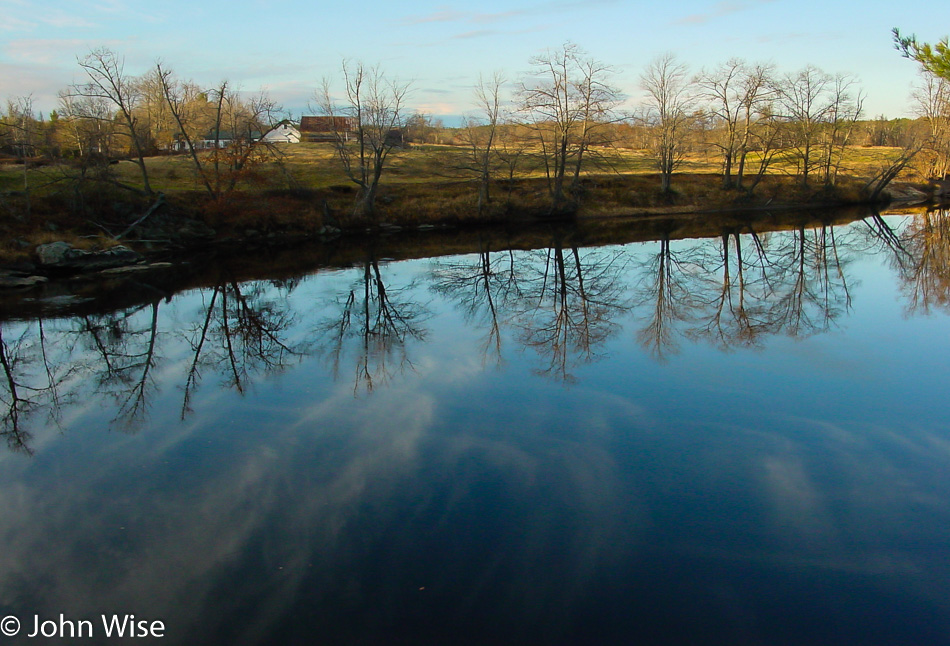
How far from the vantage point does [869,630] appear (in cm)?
695

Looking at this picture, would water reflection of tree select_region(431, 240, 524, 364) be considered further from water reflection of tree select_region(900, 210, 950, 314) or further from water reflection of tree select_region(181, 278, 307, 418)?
water reflection of tree select_region(900, 210, 950, 314)

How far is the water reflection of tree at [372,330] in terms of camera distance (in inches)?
638

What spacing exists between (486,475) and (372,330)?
10351 mm

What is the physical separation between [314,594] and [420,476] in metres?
3.08

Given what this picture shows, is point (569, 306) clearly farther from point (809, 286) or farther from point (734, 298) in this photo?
point (809, 286)

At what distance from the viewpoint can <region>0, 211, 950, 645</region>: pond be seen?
7.38 meters

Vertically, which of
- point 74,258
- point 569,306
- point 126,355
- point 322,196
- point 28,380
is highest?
point 322,196

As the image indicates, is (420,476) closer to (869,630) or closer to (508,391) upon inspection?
(508,391)

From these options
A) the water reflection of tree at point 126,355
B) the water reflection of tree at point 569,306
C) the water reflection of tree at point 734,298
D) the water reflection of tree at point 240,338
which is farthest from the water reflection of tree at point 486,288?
the water reflection of tree at point 126,355

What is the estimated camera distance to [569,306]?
22.4 meters

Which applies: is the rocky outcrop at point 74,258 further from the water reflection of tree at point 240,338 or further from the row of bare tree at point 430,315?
the water reflection of tree at point 240,338

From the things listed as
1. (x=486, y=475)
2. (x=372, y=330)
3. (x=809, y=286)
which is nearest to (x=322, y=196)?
(x=372, y=330)

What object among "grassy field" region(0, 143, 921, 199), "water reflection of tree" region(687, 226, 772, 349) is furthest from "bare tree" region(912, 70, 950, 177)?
"water reflection of tree" region(687, 226, 772, 349)

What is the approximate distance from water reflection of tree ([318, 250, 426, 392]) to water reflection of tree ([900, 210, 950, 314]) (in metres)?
16.6
